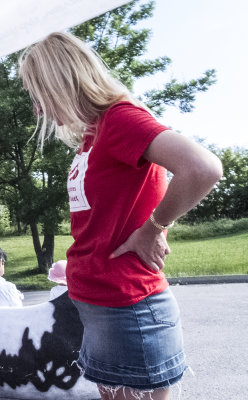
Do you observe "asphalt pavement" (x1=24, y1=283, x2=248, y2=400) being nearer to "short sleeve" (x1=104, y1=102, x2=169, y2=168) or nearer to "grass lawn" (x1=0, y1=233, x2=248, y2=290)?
"short sleeve" (x1=104, y1=102, x2=169, y2=168)

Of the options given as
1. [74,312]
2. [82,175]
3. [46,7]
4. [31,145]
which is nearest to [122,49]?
[31,145]

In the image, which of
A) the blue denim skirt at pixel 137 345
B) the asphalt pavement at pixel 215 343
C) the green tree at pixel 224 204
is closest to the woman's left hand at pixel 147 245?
the blue denim skirt at pixel 137 345

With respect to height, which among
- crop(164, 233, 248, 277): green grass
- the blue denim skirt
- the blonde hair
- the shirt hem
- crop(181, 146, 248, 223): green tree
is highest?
the blonde hair

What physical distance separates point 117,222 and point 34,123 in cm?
1315

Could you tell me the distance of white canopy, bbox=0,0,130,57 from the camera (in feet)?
12.3

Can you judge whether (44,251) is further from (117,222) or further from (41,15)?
(117,222)

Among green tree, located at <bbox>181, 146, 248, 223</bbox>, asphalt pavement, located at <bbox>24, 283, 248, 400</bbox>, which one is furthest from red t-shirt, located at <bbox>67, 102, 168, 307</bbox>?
green tree, located at <bbox>181, 146, 248, 223</bbox>

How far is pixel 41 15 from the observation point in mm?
3873

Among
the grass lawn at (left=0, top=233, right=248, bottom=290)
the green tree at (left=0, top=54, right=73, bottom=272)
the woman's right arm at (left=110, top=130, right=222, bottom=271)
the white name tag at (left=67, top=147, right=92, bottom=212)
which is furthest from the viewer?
the green tree at (left=0, top=54, right=73, bottom=272)

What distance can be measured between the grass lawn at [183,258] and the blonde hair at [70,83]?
32.6ft

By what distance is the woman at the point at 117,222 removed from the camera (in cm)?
129

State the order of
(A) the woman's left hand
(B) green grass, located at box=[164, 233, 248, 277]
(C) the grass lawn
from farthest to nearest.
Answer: (C) the grass lawn
(B) green grass, located at box=[164, 233, 248, 277]
(A) the woman's left hand

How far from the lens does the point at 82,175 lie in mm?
1435

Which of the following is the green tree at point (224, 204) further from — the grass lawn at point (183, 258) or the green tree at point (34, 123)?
the green tree at point (34, 123)
